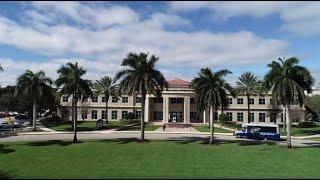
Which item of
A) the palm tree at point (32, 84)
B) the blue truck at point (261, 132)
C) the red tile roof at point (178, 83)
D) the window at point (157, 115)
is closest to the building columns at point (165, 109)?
the red tile roof at point (178, 83)

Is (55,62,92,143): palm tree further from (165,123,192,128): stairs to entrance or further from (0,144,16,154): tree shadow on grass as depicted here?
(165,123,192,128): stairs to entrance

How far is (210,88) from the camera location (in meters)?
50.7

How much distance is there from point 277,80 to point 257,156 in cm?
1091

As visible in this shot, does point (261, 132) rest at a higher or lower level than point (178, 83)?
lower

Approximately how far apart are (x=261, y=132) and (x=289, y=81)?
15557 mm

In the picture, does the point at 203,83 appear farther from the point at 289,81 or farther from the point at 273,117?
the point at 273,117

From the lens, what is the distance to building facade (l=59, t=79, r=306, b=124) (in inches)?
3880

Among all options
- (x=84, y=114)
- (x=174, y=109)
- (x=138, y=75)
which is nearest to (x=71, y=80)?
(x=138, y=75)

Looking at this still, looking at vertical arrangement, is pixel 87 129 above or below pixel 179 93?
below

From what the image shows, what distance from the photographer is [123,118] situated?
102 metres

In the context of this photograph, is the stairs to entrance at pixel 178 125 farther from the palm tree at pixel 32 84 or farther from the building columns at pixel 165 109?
the palm tree at pixel 32 84

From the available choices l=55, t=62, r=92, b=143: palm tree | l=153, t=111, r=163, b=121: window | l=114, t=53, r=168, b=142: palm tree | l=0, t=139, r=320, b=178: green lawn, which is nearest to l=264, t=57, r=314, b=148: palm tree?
l=0, t=139, r=320, b=178: green lawn

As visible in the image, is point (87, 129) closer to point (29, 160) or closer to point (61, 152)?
point (61, 152)

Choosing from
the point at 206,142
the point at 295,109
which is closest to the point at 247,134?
the point at 206,142
